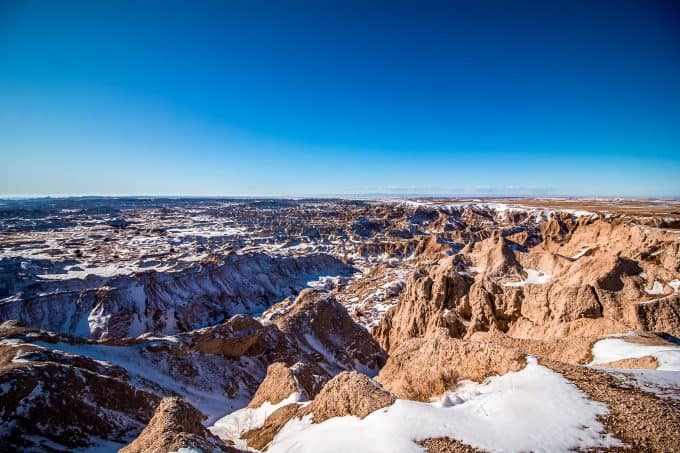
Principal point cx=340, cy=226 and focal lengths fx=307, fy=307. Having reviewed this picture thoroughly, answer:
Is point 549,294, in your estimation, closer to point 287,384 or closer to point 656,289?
point 656,289

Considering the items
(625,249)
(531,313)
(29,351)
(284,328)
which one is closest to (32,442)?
(29,351)

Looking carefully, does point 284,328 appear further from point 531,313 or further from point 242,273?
point 242,273

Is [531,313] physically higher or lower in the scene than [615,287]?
lower

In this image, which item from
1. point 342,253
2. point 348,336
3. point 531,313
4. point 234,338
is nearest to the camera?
point 531,313

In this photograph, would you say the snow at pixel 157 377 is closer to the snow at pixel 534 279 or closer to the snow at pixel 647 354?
the snow at pixel 647 354

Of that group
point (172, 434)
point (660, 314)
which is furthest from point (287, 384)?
point (660, 314)
